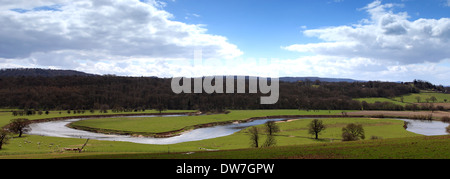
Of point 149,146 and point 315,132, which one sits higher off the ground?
point 315,132

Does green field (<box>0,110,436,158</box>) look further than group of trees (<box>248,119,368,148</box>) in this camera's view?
No

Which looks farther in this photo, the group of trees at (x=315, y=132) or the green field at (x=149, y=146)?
the group of trees at (x=315, y=132)

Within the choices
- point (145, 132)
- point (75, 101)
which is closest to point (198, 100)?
point (75, 101)

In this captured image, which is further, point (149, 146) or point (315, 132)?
point (315, 132)
